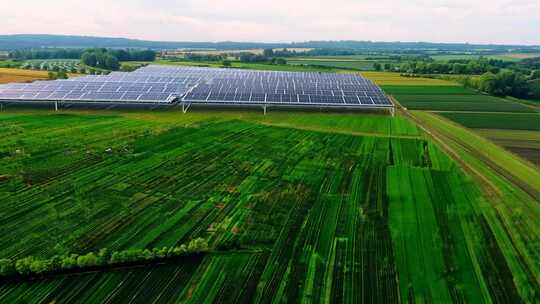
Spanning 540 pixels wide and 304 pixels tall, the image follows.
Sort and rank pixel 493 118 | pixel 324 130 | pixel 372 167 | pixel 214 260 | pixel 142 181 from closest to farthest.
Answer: pixel 214 260 → pixel 142 181 → pixel 372 167 → pixel 324 130 → pixel 493 118

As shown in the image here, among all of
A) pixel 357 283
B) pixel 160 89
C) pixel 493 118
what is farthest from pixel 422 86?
pixel 357 283

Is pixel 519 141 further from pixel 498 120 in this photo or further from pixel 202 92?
pixel 202 92

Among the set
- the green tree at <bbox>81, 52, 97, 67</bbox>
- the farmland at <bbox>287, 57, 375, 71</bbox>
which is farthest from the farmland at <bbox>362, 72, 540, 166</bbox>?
the green tree at <bbox>81, 52, 97, 67</bbox>

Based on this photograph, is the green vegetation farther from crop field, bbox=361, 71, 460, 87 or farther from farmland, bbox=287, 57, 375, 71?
farmland, bbox=287, 57, 375, 71

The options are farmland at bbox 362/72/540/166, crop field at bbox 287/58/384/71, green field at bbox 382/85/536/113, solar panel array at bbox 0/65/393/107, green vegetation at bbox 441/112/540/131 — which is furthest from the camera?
crop field at bbox 287/58/384/71

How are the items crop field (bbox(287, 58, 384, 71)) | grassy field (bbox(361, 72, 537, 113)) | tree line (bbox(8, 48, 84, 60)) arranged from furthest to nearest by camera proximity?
tree line (bbox(8, 48, 84, 60)), crop field (bbox(287, 58, 384, 71)), grassy field (bbox(361, 72, 537, 113))

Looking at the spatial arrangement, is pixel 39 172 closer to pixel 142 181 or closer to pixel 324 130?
pixel 142 181

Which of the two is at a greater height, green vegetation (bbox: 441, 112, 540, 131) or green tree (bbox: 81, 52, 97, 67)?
green tree (bbox: 81, 52, 97, 67)
